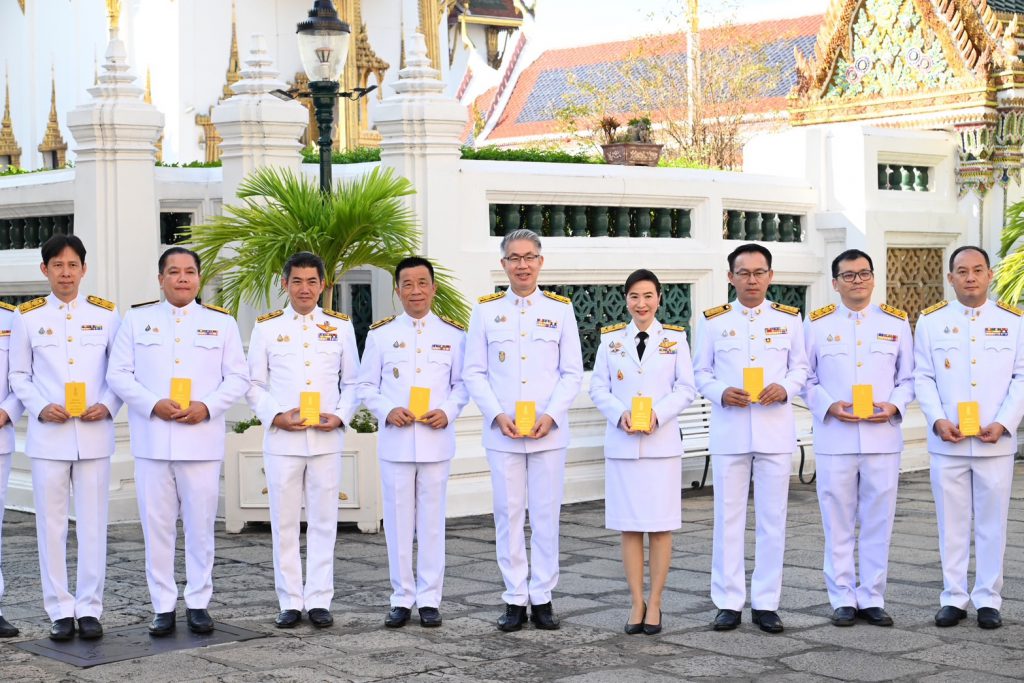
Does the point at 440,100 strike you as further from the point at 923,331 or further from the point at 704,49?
the point at 704,49

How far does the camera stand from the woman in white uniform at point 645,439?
272 inches

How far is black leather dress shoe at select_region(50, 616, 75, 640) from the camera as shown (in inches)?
267

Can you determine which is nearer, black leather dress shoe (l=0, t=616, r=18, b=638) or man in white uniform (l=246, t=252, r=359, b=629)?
black leather dress shoe (l=0, t=616, r=18, b=638)

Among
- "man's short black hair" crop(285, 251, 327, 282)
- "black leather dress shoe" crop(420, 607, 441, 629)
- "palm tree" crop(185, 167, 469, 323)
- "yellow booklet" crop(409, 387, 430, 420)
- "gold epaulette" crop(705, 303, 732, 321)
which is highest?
"palm tree" crop(185, 167, 469, 323)

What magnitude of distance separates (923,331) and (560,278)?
4.05 metres

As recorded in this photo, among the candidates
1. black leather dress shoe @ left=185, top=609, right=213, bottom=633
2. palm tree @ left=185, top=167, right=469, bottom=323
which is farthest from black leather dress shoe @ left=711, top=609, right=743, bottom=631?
palm tree @ left=185, top=167, right=469, bottom=323

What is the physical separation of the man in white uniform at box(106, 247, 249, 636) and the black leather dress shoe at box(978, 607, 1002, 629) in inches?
130

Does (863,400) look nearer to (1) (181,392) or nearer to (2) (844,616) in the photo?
(2) (844,616)

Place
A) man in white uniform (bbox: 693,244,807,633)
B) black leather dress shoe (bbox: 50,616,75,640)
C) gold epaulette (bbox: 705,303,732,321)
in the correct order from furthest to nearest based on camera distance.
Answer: gold epaulette (bbox: 705,303,732,321) < man in white uniform (bbox: 693,244,807,633) < black leather dress shoe (bbox: 50,616,75,640)

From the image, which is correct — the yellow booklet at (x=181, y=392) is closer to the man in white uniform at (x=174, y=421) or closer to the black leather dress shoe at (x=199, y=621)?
the man in white uniform at (x=174, y=421)

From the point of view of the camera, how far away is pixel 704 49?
2991 centimetres

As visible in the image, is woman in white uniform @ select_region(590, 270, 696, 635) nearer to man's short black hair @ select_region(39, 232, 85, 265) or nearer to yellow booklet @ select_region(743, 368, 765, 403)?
yellow booklet @ select_region(743, 368, 765, 403)

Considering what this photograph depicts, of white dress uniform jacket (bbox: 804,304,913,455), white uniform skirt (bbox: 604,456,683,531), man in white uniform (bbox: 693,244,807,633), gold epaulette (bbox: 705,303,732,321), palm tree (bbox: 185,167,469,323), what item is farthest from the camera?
palm tree (bbox: 185,167,469,323)

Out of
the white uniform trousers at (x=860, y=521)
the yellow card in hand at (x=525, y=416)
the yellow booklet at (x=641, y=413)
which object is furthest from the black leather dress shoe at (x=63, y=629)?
the white uniform trousers at (x=860, y=521)
